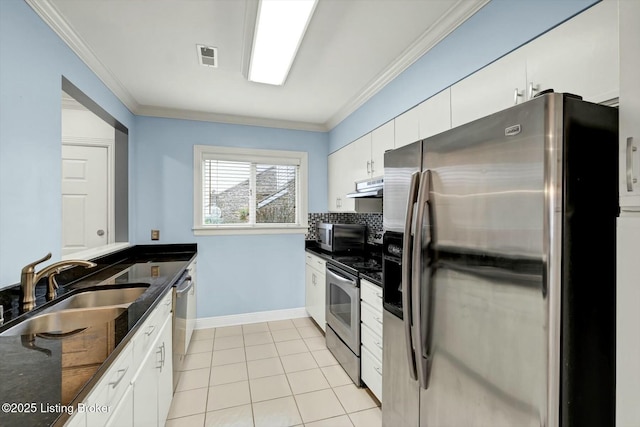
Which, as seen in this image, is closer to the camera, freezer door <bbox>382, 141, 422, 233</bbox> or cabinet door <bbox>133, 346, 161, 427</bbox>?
cabinet door <bbox>133, 346, 161, 427</bbox>

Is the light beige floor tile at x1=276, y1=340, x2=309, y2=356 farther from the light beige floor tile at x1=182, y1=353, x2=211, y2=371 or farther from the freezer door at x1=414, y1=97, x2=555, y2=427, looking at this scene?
the freezer door at x1=414, y1=97, x2=555, y2=427

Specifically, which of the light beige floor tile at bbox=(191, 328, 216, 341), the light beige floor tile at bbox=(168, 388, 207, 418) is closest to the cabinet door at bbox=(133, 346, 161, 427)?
the light beige floor tile at bbox=(168, 388, 207, 418)

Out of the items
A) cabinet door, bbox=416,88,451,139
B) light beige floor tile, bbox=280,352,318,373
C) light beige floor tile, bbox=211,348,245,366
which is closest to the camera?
cabinet door, bbox=416,88,451,139

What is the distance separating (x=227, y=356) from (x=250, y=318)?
83 cm

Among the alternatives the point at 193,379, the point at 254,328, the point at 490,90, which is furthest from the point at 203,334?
the point at 490,90

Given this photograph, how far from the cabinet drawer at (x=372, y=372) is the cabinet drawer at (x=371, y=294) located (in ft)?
1.23

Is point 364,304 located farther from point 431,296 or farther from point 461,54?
point 461,54

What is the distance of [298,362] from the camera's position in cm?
267

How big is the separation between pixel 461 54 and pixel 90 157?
342 cm

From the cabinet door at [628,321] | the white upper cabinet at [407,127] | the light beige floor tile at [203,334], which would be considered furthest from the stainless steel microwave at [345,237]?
the cabinet door at [628,321]

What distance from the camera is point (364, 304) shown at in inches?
85.8

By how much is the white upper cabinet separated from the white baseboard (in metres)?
2.51

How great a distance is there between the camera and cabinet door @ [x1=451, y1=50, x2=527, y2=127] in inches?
53.6

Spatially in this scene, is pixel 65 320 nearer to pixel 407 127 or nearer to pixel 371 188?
pixel 371 188
